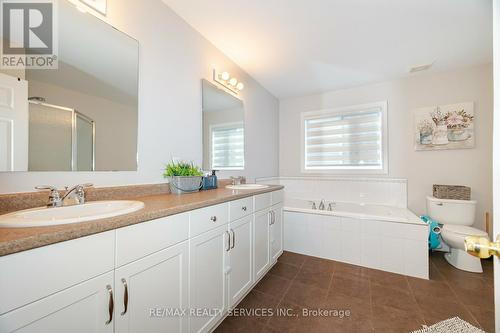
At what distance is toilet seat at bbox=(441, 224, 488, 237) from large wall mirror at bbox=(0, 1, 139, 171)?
3.05 meters

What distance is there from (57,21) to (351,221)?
9.44 feet

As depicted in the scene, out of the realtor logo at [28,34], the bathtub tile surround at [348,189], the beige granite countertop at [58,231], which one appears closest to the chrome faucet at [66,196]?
the beige granite countertop at [58,231]

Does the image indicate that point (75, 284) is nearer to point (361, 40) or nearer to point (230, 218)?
point (230, 218)

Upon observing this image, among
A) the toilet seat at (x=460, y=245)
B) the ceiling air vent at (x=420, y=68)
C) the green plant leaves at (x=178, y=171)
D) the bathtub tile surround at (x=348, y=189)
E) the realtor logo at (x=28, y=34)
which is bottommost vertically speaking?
the toilet seat at (x=460, y=245)

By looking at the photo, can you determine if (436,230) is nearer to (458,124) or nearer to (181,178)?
(458,124)

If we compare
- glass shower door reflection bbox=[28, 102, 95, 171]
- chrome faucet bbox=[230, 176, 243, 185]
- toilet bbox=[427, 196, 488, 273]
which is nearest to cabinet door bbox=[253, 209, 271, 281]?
chrome faucet bbox=[230, 176, 243, 185]

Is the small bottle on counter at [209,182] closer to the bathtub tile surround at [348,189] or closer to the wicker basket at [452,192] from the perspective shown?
the bathtub tile surround at [348,189]

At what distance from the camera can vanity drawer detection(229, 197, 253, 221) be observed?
55.5 inches

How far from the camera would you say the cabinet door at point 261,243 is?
170 cm

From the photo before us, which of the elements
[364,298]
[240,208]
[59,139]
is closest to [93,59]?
[59,139]

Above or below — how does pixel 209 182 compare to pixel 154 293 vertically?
above

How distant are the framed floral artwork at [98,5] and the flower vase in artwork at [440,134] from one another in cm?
356

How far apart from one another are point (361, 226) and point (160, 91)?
7.92 feet

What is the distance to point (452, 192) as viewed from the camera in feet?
7.87
